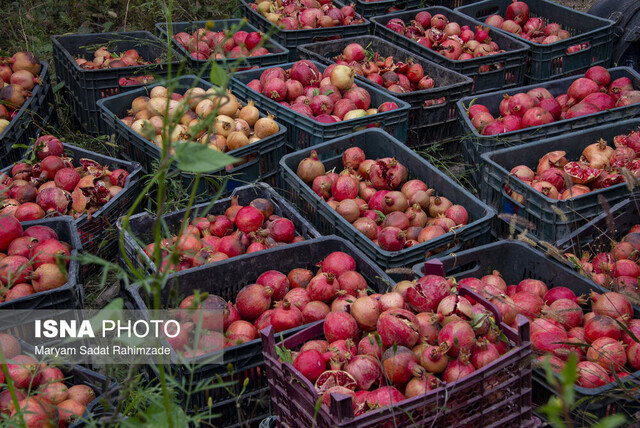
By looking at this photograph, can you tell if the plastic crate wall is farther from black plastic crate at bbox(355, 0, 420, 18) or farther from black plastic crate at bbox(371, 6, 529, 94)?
black plastic crate at bbox(355, 0, 420, 18)

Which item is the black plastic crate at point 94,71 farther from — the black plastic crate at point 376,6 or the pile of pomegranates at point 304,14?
the black plastic crate at point 376,6

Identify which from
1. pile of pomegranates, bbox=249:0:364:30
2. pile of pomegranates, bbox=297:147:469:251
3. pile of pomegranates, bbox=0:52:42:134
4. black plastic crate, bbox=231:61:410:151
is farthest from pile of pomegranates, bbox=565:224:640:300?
pile of pomegranates, bbox=0:52:42:134

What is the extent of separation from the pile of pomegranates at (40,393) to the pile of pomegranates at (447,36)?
3498 millimetres

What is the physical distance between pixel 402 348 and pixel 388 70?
2.96 meters

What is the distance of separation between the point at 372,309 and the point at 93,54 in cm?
379

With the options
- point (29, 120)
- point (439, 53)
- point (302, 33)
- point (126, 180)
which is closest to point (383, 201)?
point (126, 180)

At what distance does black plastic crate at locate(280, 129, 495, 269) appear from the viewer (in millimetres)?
2845

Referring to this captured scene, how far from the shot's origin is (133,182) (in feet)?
11.6

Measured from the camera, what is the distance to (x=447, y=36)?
5000 mm

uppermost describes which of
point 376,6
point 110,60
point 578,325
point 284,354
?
point 376,6

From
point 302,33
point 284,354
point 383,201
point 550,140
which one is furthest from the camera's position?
point 302,33

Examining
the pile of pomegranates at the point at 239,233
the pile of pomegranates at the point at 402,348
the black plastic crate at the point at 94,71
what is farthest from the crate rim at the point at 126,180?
the pile of pomegranates at the point at 402,348

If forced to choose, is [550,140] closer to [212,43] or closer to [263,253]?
[263,253]

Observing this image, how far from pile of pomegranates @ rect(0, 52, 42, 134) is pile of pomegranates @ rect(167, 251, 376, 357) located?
2.19 metres
